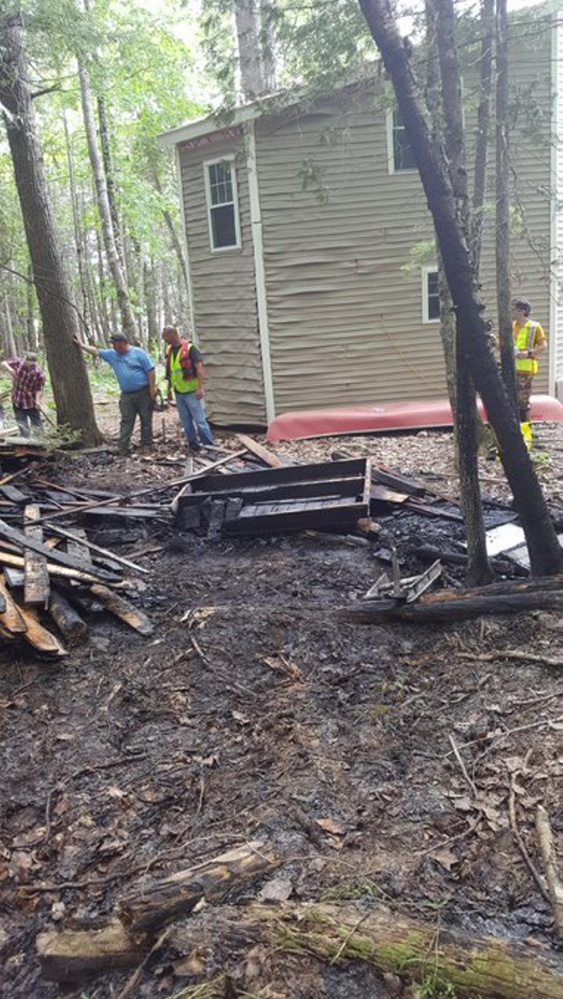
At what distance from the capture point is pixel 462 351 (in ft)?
16.4

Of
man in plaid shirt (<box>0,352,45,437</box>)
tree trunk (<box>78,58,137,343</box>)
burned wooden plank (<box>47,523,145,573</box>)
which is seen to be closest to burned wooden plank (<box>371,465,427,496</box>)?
burned wooden plank (<box>47,523,145,573</box>)

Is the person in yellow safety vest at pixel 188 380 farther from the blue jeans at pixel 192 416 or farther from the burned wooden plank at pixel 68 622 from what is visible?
the burned wooden plank at pixel 68 622

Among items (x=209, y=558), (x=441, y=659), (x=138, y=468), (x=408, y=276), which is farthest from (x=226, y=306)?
(x=441, y=659)

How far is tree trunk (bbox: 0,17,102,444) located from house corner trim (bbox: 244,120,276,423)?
3635 mm

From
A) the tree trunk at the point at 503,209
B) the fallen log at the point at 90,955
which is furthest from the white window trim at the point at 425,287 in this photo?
the fallen log at the point at 90,955

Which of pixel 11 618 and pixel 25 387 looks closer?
pixel 11 618

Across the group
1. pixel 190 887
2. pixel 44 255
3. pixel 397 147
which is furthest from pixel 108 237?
pixel 190 887

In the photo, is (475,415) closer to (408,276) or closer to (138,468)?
(138,468)

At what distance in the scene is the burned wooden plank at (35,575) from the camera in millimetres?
5520

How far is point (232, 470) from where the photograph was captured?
9469mm

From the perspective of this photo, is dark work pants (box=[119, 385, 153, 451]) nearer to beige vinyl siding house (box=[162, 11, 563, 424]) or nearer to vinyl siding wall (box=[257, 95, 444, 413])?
beige vinyl siding house (box=[162, 11, 563, 424])

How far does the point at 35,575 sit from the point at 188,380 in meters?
5.84

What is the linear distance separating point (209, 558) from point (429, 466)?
4.20 m

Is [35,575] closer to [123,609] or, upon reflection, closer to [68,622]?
[68,622]
